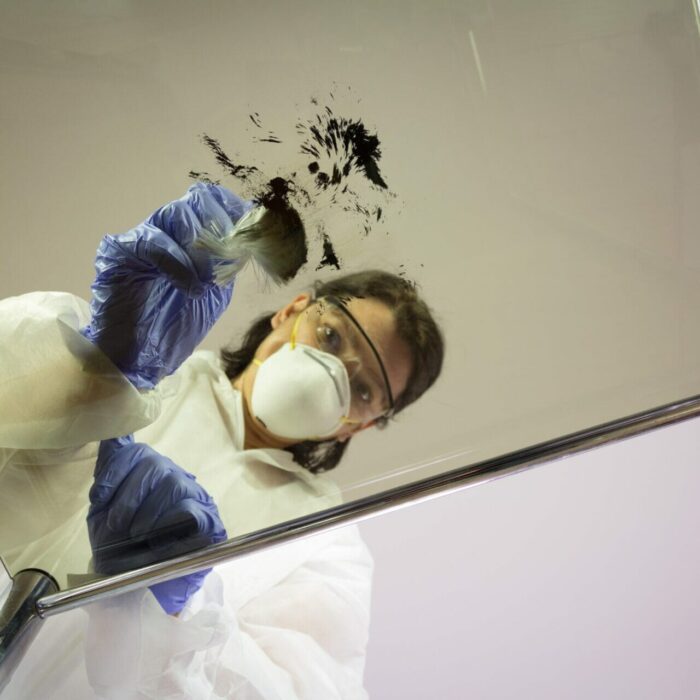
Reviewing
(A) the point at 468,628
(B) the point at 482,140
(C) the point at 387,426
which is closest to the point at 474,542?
(A) the point at 468,628

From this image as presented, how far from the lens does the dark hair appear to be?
0.58 metres

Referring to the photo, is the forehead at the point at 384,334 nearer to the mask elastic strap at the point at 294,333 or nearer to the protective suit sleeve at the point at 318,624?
the mask elastic strap at the point at 294,333

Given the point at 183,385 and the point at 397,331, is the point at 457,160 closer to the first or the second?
the point at 397,331

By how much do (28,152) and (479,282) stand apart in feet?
1.16

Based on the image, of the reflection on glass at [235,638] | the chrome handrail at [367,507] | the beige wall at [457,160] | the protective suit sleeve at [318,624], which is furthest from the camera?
the protective suit sleeve at [318,624]

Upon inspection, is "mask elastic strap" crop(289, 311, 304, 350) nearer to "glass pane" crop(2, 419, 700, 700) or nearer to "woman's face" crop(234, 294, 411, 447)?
"woman's face" crop(234, 294, 411, 447)

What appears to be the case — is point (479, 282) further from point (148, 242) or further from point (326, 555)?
point (326, 555)

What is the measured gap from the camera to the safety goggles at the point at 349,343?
587 millimetres

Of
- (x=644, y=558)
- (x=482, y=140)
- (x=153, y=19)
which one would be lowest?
(x=644, y=558)

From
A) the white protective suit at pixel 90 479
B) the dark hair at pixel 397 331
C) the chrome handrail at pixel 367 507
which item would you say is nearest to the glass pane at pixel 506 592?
the white protective suit at pixel 90 479

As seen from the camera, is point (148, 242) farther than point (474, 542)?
No

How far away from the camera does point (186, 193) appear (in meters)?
0.55

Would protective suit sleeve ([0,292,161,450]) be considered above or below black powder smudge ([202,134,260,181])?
below

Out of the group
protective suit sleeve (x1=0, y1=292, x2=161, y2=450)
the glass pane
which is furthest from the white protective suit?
the glass pane
